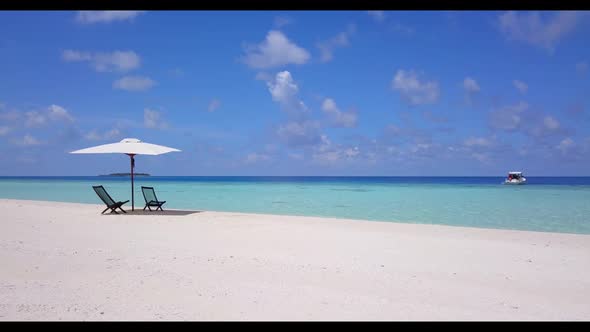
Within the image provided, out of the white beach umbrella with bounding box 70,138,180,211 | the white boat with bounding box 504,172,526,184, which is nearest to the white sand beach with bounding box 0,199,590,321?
the white beach umbrella with bounding box 70,138,180,211

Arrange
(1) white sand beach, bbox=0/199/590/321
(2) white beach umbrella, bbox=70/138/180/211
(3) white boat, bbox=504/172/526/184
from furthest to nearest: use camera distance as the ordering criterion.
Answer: (3) white boat, bbox=504/172/526/184 < (2) white beach umbrella, bbox=70/138/180/211 < (1) white sand beach, bbox=0/199/590/321

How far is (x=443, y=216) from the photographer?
14.4 meters

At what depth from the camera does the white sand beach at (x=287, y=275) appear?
3.56 m

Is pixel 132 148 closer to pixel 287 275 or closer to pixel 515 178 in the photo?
pixel 287 275

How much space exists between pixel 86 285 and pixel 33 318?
3.05ft

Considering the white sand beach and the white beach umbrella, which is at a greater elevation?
the white beach umbrella

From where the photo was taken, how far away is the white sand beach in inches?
140

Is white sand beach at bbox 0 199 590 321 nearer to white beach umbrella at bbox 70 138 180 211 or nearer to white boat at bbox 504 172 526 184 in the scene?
white beach umbrella at bbox 70 138 180 211

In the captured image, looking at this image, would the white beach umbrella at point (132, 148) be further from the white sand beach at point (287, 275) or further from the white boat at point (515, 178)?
the white boat at point (515, 178)

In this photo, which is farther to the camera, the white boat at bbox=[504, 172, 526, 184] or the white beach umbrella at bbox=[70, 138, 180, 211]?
the white boat at bbox=[504, 172, 526, 184]

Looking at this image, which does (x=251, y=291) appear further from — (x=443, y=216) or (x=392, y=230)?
(x=443, y=216)

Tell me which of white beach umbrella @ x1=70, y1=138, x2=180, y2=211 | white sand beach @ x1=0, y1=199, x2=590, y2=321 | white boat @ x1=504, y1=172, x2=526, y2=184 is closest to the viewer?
white sand beach @ x1=0, y1=199, x2=590, y2=321

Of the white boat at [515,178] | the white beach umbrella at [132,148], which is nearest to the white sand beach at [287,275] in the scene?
the white beach umbrella at [132,148]

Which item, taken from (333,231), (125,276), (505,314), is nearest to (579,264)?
(505,314)
